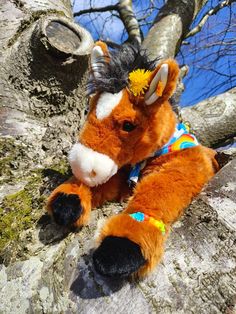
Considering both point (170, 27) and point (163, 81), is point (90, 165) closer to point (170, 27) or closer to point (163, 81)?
point (163, 81)

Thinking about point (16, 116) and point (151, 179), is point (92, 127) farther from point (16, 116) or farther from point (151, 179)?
point (16, 116)

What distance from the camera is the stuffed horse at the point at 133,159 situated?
32.6 inches

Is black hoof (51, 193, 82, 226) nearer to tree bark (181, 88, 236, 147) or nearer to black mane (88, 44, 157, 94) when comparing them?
black mane (88, 44, 157, 94)

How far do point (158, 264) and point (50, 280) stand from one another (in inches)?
9.2

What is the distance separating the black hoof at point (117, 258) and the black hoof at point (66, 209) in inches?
5.2

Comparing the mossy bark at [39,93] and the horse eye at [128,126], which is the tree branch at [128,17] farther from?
the horse eye at [128,126]

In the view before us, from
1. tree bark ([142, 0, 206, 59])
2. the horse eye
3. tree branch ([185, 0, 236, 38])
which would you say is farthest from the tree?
tree branch ([185, 0, 236, 38])

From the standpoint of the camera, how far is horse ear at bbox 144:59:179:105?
2.94 ft

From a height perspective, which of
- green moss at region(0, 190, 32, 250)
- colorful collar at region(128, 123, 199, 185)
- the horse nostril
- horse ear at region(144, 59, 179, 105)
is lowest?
green moss at region(0, 190, 32, 250)

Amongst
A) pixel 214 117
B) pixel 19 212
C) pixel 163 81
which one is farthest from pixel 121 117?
pixel 214 117

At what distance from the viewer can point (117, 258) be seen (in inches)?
29.5

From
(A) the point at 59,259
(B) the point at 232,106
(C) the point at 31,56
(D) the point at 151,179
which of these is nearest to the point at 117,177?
(D) the point at 151,179

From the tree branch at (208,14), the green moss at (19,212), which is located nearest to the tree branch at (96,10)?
the tree branch at (208,14)

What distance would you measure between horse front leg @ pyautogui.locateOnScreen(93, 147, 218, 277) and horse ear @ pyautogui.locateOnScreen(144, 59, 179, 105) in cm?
18
